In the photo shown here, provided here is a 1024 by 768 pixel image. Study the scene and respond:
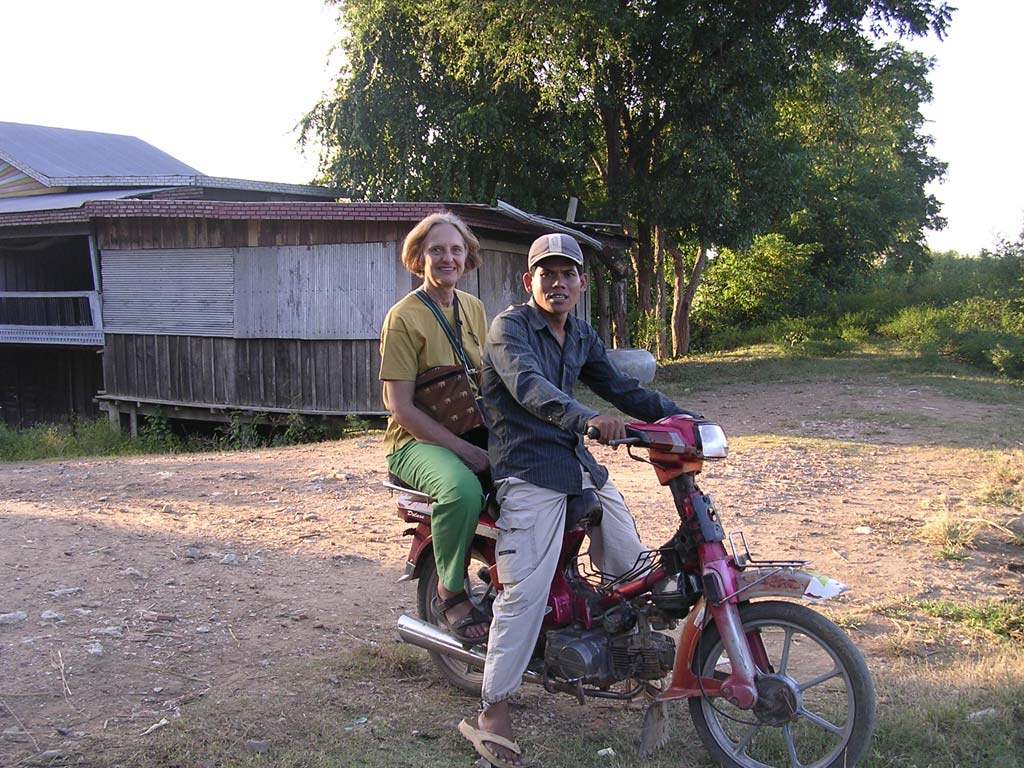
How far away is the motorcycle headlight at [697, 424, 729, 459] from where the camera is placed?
303 cm

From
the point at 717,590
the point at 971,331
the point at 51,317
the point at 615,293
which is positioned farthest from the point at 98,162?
the point at 717,590

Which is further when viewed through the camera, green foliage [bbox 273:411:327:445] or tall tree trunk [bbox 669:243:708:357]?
tall tree trunk [bbox 669:243:708:357]

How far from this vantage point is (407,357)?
3664mm

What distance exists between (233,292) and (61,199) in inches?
231

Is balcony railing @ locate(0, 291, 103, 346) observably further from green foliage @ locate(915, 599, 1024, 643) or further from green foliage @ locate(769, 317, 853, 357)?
green foliage @ locate(769, 317, 853, 357)

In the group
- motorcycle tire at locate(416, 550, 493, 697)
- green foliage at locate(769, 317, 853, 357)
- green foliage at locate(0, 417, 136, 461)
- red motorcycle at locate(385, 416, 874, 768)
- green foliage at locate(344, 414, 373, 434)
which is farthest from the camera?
green foliage at locate(769, 317, 853, 357)

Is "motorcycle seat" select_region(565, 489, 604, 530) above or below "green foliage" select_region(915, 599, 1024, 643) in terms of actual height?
above

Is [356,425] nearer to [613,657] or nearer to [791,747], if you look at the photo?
[613,657]

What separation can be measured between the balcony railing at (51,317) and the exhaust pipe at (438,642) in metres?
13.3

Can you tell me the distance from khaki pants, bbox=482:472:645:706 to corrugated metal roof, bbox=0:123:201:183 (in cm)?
1869

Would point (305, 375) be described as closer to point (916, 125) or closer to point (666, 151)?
point (666, 151)

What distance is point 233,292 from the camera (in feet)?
45.5

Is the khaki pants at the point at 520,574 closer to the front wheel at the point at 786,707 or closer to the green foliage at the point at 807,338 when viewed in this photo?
the front wheel at the point at 786,707

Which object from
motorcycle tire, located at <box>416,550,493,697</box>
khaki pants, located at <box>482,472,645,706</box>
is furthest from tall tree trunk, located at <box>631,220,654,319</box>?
khaki pants, located at <box>482,472,645,706</box>
